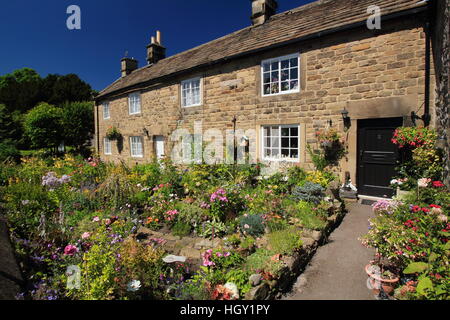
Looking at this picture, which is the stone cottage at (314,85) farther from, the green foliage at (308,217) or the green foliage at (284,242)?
the green foliage at (284,242)

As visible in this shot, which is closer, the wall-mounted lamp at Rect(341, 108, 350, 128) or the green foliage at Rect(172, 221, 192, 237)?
the green foliage at Rect(172, 221, 192, 237)

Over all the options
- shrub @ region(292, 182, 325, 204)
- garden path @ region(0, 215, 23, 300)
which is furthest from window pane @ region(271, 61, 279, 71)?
garden path @ region(0, 215, 23, 300)

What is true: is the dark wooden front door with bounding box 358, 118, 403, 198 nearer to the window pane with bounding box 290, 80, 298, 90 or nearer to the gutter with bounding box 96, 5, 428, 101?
the window pane with bounding box 290, 80, 298, 90

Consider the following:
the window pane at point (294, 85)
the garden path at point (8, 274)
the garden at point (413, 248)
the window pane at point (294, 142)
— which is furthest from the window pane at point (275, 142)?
the garden path at point (8, 274)

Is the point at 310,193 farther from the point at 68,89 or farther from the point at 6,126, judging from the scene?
the point at 68,89

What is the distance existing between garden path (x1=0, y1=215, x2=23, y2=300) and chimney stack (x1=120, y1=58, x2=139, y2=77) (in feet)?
59.9

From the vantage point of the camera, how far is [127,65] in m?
18.5

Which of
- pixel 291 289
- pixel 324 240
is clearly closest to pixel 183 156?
pixel 324 240

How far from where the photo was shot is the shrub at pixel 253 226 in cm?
445

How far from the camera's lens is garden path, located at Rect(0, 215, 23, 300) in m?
2.14

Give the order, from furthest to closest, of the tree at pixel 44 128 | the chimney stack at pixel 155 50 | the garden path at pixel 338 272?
1. the tree at pixel 44 128
2. the chimney stack at pixel 155 50
3. the garden path at pixel 338 272

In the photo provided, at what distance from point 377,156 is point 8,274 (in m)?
8.04

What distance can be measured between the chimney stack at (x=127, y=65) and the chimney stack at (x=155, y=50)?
8.58 ft

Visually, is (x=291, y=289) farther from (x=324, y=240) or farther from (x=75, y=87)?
(x=75, y=87)
